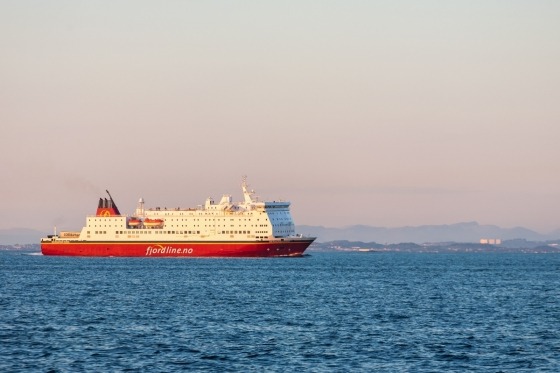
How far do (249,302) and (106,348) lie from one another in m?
20.8

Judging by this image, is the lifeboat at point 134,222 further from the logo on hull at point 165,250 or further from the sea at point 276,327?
the sea at point 276,327

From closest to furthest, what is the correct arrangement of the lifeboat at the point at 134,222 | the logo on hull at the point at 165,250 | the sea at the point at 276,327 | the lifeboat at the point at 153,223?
the sea at the point at 276,327 → the logo on hull at the point at 165,250 → the lifeboat at the point at 153,223 → the lifeboat at the point at 134,222

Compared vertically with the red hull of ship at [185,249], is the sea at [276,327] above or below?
below

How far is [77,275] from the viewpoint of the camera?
90.4 m

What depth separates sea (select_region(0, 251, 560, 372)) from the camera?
115 feet

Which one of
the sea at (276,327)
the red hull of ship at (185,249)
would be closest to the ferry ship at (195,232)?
the red hull of ship at (185,249)

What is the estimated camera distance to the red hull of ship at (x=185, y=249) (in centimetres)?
13212

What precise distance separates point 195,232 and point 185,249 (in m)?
2.64

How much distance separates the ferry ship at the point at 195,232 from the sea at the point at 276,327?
56.0 metres

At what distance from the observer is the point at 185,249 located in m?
135

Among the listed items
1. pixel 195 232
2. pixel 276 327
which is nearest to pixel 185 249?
pixel 195 232

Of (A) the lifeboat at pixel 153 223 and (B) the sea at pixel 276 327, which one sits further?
(A) the lifeboat at pixel 153 223

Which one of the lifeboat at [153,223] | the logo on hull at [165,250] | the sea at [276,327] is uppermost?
the lifeboat at [153,223]

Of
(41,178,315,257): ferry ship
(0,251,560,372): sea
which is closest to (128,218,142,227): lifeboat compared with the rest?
(41,178,315,257): ferry ship
